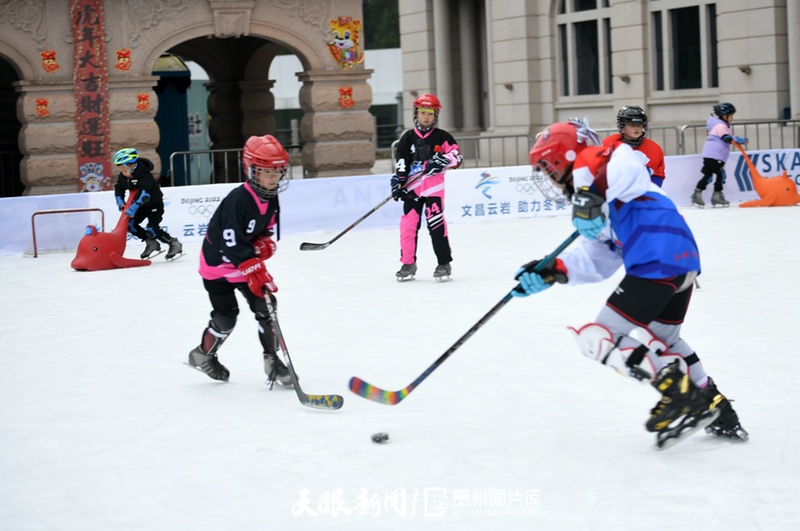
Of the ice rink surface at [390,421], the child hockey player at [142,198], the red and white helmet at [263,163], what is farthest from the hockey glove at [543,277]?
the child hockey player at [142,198]

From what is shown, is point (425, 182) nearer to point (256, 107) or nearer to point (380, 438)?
point (380, 438)

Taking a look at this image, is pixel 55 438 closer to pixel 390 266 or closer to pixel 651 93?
pixel 390 266

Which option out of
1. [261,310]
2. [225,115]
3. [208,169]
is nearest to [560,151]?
[261,310]

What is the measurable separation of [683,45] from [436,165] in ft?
49.7

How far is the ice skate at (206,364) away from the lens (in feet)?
21.9

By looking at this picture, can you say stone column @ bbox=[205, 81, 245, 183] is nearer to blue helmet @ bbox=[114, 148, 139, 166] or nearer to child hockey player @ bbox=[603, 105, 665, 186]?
blue helmet @ bbox=[114, 148, 139, 166]

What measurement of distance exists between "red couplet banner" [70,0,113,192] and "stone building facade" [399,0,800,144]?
12237 millimetres

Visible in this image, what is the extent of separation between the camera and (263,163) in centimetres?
617

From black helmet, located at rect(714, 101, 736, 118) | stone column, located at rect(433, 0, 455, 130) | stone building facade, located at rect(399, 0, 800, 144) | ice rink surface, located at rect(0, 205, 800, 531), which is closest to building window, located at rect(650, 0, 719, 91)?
stone building facade, located at rect(399, 0, 800, 144)

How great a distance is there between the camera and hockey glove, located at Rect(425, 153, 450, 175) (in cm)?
1052

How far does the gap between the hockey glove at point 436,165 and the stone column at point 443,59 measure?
64.7ft

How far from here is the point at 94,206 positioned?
14.4m

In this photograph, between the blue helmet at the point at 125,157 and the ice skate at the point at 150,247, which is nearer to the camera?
the blue helmet at the point at 125,157

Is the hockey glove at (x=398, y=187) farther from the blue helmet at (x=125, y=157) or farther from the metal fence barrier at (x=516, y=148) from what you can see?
the metal fence barrier at (x=516, y=148)
